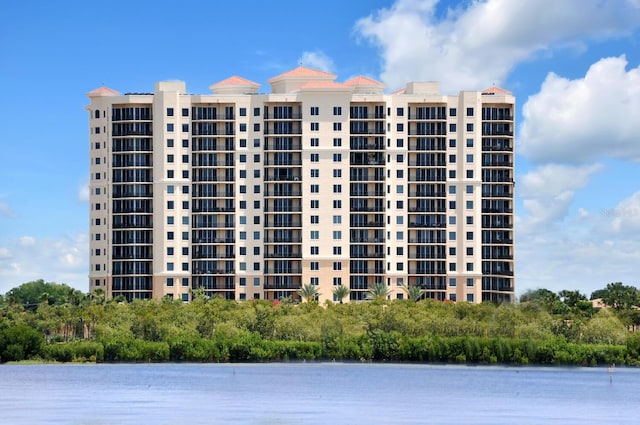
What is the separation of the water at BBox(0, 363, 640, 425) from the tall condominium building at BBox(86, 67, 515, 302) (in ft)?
157

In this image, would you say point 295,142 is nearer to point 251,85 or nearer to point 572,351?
point 251,85

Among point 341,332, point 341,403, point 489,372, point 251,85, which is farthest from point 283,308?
point 341,403

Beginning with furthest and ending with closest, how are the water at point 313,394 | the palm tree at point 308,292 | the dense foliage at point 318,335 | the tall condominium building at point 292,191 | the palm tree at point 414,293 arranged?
1. the tall condominium building at point 292,191
2. the palm tree at point 308,292
3. the palm tree at point 414,293
4. the dense foliage at point 318,335
5. the water at point 313,394

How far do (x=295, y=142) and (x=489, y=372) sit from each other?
200 ft

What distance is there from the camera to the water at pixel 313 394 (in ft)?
221

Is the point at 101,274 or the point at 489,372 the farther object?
the point at 101,274

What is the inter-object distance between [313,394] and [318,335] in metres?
36.4

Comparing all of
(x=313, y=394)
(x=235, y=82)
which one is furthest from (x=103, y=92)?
(x=313, y=394)

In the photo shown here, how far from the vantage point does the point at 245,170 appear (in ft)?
520

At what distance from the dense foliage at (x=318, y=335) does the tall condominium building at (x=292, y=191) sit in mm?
26400

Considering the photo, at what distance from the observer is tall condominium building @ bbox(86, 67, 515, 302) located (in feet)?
515

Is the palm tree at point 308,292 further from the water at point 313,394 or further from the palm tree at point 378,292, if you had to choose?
the water at point 313,394

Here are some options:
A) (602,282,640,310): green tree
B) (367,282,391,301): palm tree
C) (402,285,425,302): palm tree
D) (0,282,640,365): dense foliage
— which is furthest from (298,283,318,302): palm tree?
(602,282,640,310): green tree

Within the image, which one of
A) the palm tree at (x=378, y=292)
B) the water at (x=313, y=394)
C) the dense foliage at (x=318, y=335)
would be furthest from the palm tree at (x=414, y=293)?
the water at (x=313, y=394)
